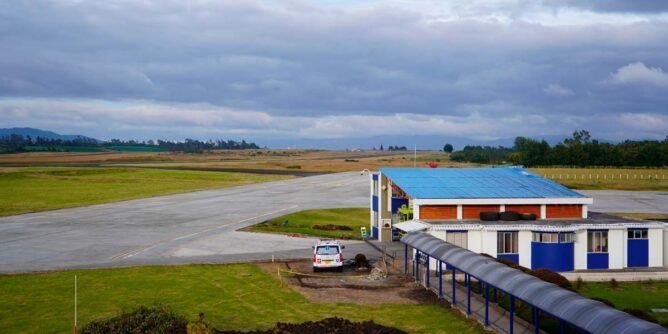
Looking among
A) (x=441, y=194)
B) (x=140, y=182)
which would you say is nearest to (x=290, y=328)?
(x=441, y=194)

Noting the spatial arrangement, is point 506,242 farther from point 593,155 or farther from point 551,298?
point 593,155

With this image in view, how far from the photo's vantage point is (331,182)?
4978 inches

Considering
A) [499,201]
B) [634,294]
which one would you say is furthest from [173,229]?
[634,294]

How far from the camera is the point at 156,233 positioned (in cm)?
5922

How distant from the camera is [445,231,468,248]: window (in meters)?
42.6

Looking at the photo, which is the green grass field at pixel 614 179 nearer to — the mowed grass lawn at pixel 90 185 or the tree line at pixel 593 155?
the tree line at pixel 593 155

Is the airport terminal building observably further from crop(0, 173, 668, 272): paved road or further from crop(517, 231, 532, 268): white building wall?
crop(0, 173, 668, 272): paved road

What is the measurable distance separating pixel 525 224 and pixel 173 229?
113 ft

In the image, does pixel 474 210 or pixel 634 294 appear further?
pixel 474 210

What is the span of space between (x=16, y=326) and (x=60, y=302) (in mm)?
4409

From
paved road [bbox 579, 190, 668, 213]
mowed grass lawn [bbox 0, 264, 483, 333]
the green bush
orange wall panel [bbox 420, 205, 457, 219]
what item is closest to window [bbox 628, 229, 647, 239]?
orange wall panel [bbox 420, 205, 457, 219]

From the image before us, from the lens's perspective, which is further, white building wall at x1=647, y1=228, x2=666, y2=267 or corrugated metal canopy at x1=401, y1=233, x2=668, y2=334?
white building wall at x1=647, y1=228, x2=666, y2=267

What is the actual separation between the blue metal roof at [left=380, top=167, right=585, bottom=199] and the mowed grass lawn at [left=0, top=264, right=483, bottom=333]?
15.1 meters

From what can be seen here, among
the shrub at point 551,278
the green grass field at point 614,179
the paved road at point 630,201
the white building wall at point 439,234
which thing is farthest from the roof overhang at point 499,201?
the green grass field at point 614,179
